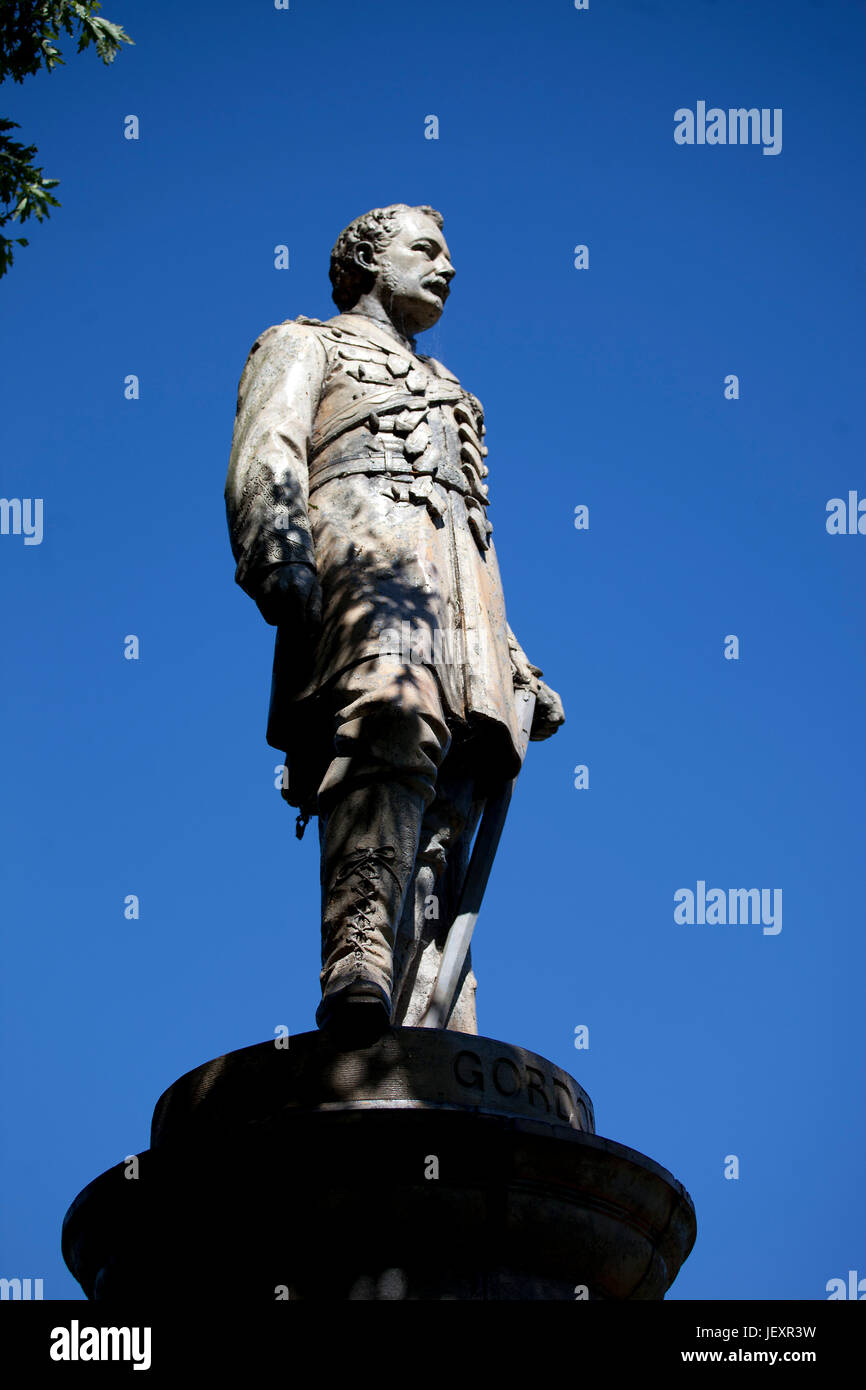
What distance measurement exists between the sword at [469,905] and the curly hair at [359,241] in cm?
216

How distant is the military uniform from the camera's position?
22.2 feet

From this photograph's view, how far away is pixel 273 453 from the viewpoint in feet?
23.9

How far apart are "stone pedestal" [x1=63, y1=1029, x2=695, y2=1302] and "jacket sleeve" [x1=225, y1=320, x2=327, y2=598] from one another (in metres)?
1.97

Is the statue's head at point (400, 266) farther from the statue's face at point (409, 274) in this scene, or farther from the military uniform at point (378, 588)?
the military uniform at point (378, 588)

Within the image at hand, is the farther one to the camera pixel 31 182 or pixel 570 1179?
pixel 31 182

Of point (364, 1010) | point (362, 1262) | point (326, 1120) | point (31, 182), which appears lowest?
point (362, 1262)

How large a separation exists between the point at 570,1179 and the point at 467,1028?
153cm

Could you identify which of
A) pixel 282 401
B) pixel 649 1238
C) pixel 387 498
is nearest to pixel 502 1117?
pixel 649 1238

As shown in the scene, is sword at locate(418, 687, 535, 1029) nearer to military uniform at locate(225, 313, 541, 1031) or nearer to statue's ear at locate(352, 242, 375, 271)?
military uniform at locate(225, 313, 541, 1031)

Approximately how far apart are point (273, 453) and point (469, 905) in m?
2.01

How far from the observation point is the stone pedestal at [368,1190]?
5.79 meters

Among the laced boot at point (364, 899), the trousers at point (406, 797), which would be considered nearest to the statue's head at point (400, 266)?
the trousers at point (406, 797)
